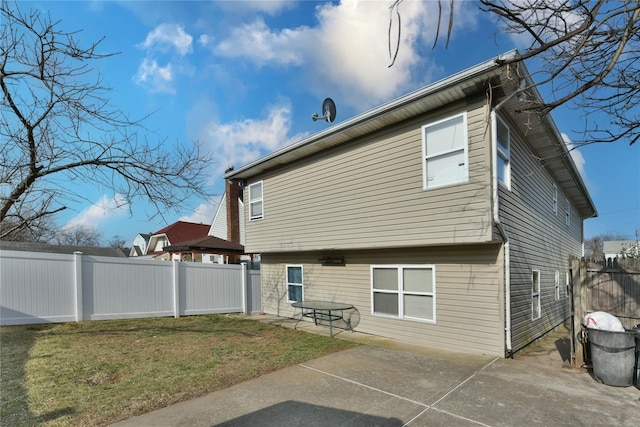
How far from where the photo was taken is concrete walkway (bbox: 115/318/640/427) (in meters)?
3.80

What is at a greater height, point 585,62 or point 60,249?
point 585,62

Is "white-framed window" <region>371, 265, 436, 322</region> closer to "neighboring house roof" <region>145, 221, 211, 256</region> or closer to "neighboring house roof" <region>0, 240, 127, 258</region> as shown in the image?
"neighboring house roof" <region>0, 240, 127, 258</region>

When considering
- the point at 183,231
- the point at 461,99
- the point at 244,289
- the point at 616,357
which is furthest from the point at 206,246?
the point at 183,231

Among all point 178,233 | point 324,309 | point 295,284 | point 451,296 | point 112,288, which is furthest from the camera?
point 178,233

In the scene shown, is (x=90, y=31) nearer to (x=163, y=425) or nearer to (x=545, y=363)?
(x=163, y=425)

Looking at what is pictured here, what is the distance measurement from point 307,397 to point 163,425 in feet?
5.58

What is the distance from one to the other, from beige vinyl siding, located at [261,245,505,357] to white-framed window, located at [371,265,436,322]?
0.12 meters

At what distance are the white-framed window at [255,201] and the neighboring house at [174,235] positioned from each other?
20.6m

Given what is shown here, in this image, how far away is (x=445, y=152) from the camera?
6789mm

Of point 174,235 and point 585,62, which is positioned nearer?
point 585,62

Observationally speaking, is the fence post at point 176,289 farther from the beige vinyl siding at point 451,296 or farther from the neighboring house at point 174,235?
the neighboring house at point 174,235

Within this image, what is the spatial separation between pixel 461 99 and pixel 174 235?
98.9ft

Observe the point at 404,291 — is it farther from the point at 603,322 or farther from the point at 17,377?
the point at 17,377

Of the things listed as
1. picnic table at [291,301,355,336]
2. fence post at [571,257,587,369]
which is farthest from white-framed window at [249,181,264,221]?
fence post at [571,257,587,369]
